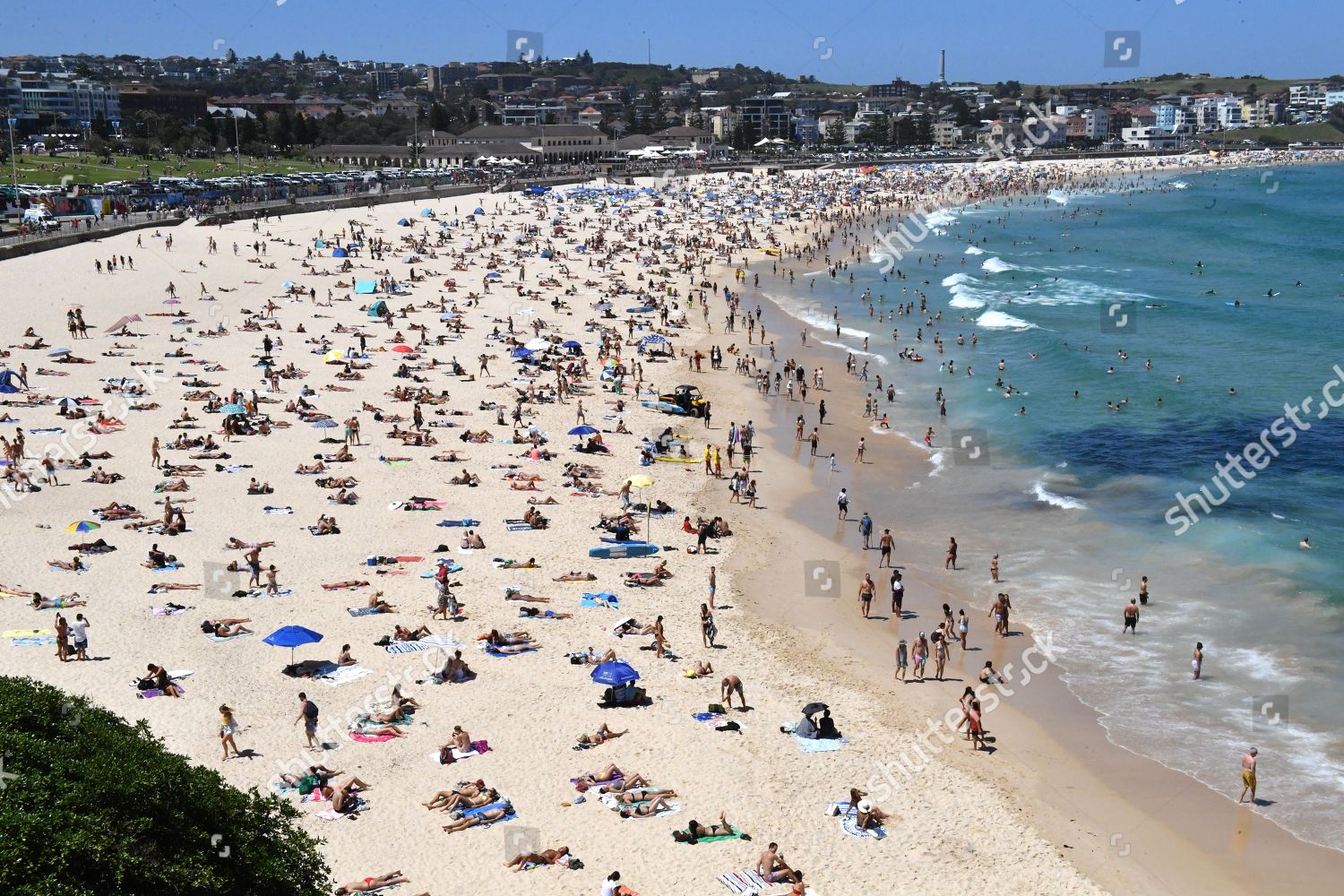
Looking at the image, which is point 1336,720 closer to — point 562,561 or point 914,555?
point 914,555

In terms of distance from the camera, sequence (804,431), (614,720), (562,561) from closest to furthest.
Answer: (614,720)
(562,561)
(804,431)

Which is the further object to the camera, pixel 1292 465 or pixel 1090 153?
pixel 1090 153

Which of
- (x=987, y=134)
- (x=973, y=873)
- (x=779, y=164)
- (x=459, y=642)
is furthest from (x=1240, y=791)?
(x=987, y=134)

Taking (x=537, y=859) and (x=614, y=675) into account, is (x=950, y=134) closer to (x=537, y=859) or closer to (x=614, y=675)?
(x=614, y=675)

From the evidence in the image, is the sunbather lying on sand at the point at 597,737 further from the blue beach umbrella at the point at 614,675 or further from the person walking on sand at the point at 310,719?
the person walking on sand at the point at 310,719

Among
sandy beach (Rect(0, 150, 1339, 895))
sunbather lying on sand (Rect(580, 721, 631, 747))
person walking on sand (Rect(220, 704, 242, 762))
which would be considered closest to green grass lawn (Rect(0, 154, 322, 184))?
sandy beach (Rect(0, 150, 1339, 895))

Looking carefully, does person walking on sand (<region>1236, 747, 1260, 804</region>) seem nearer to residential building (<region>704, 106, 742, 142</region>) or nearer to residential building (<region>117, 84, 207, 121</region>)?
residential building (<region>117, 84, 207, 121</region>)

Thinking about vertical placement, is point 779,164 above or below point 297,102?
below
